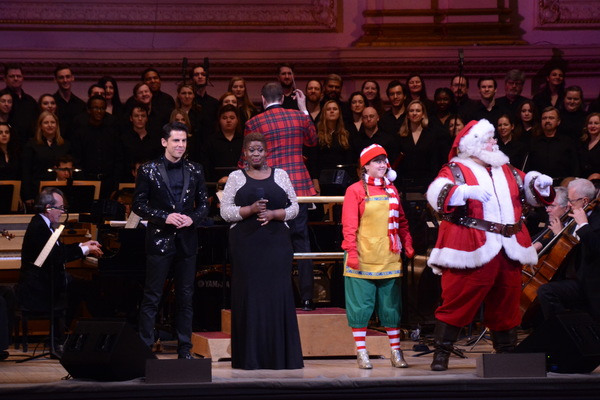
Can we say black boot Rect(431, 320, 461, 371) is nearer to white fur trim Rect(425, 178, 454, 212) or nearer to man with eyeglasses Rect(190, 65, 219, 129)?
white fur trim Rect(425, 178, 454, 212)

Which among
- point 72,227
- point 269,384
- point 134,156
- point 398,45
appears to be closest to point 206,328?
point 72,227

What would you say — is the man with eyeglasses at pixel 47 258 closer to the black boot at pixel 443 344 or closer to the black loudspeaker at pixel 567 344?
the black boot at pixel 443 344

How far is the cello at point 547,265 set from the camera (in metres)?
7.16

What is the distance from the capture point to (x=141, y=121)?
943 centimetres

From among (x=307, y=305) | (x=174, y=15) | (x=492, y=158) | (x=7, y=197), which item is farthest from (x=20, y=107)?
(x=492, y=158)

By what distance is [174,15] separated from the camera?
12.1m

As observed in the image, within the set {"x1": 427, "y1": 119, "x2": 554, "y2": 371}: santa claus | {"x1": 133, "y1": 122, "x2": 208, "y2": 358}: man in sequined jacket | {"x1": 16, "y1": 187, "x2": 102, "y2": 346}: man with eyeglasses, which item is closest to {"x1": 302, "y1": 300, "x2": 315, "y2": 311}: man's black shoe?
{"x1": 133, "y1": 122, "x2": 208, "y2": 358}: man in sequined jacket

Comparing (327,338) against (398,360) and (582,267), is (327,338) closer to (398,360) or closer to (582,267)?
(398,360)

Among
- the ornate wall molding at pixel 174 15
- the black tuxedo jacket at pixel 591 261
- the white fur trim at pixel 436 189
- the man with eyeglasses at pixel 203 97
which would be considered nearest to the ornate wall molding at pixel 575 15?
the ornate wall molding at pixel 174 15

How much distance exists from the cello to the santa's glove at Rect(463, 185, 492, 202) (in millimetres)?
1416

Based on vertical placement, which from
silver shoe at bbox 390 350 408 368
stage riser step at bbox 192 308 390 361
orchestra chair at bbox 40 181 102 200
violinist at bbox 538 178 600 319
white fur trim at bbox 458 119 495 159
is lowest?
silver shoe at bbox 390 350 408 368

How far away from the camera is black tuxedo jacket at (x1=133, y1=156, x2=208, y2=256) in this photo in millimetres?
6195

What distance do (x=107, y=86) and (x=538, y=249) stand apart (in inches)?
188

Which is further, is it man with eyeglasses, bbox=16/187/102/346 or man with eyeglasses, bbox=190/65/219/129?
man with eyeglasses, bbox=190/65/219/129
